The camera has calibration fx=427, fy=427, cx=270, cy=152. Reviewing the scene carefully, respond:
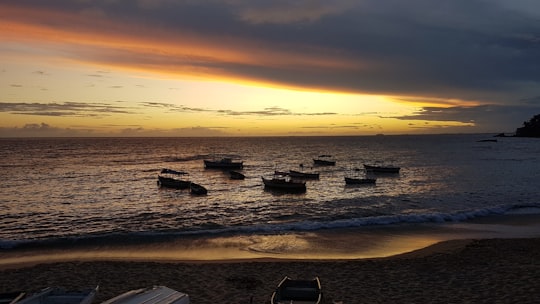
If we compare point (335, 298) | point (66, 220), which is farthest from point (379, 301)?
point (66, 220)

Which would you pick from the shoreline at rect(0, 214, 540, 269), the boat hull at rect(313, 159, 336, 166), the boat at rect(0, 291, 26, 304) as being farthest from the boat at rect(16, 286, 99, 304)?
the boat hull at rect(313, 159, 336, 166)

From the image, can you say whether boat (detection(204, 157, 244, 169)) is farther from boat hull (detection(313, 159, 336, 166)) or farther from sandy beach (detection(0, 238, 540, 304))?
sandy beach (detection(0, 238, 540, 304))

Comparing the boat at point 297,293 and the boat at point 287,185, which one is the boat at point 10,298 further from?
the boat at point 287,185

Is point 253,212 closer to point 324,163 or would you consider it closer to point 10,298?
point 10,298

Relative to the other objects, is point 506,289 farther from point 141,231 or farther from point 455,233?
point 141,231

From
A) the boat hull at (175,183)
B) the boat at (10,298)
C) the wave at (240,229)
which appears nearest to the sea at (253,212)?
the wave at (240,229)

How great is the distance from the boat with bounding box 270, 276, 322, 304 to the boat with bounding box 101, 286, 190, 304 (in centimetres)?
241

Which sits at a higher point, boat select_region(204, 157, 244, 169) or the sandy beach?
the sandy beach

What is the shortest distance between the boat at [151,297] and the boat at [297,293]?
2411 mm

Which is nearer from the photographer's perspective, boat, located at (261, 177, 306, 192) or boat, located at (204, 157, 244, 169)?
boat, located at (261, 177, 306, 192)

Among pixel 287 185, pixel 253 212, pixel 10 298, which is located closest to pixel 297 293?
pixel 10 298

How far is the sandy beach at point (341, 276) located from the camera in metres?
14.2

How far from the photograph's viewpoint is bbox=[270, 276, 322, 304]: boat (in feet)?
36.0

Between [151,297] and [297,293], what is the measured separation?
372 centimetres
